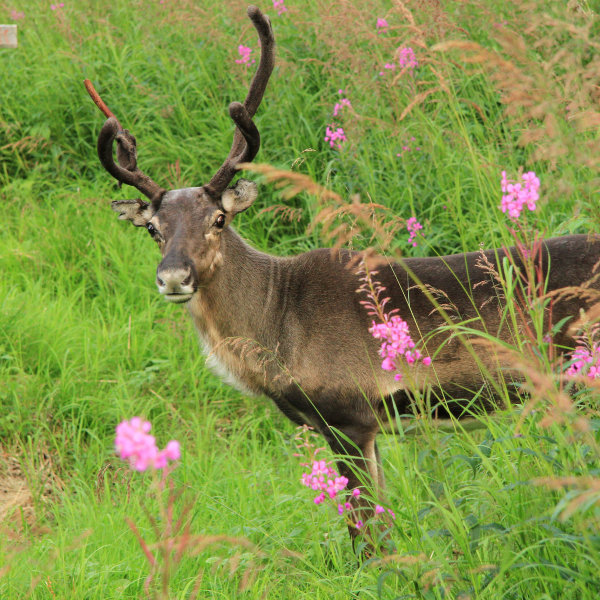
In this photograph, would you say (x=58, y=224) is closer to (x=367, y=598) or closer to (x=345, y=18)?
(x=345, y=18)

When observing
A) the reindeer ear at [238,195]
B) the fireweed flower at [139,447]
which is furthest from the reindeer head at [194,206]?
the fireweed flower at [139,447]

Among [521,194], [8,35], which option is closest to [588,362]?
[521,194]

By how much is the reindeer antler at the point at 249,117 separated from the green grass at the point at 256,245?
48 centimetres

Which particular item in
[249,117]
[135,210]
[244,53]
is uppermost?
[249,117]

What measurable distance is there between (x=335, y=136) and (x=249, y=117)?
1.44m

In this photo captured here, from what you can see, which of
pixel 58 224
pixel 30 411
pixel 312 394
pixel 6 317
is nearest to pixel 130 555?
pixel 312 394

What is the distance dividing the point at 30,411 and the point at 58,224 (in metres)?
1.87

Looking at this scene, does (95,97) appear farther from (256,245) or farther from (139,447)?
(139,447)

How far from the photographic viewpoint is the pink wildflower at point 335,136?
18.8 ft

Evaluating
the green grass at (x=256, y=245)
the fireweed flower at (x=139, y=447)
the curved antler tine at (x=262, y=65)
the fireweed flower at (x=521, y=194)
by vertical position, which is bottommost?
the green grass at (x=256, y=245)

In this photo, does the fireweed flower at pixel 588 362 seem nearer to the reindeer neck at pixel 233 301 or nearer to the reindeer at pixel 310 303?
the reindeer at pixel 310 303

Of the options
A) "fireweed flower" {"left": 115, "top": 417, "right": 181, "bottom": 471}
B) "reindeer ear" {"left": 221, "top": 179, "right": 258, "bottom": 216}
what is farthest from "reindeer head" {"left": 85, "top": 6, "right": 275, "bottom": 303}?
"fireweed flower" {"left": 115, "top": 417, "right": 181, "bottom": 471}

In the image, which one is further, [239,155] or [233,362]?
[239,155]

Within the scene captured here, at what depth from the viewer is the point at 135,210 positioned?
4.50 metres
